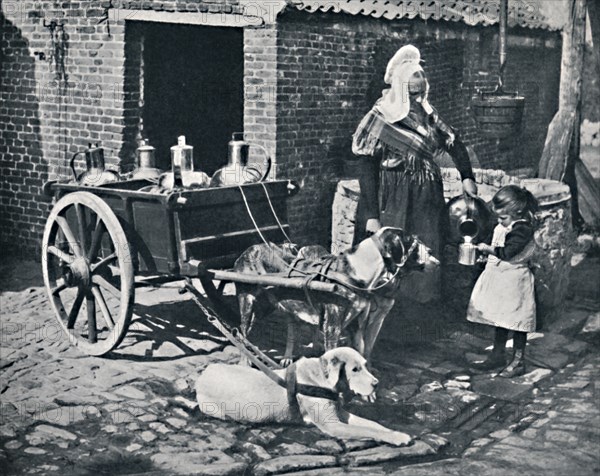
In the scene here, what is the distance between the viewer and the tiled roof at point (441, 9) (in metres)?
8.17

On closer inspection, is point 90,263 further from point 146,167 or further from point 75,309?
point 146,167


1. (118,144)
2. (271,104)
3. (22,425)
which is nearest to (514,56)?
(271,104)

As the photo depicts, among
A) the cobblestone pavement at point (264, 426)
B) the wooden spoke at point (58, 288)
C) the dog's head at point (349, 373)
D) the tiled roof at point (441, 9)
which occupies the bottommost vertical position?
the cobblestone pavement at point (264, 426)

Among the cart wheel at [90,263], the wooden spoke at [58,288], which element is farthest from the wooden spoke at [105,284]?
the wooden spoke at [58,288]

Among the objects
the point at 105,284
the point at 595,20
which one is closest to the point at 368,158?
the point at 105,284

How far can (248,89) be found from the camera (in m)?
8.10

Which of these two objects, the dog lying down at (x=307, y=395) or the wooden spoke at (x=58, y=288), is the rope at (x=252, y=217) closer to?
the dog lying down at (x=307, y=395)

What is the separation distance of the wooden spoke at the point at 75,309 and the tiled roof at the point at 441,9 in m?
3.15

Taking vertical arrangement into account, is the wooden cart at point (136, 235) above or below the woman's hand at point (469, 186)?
below

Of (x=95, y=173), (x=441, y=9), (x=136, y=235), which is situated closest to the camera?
(x=136, y=235)

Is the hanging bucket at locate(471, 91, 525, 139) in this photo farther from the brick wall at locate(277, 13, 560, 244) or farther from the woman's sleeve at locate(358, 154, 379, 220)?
the brick wall at locate(277, 13, 560, 244)

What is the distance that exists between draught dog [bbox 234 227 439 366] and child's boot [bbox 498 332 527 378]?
3.78 feet

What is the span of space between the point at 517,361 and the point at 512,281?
629 mm

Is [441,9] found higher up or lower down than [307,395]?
higher up
